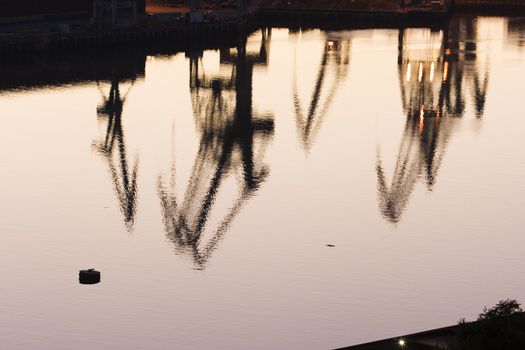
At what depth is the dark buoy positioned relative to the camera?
30.4 m

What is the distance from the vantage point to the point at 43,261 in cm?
3241

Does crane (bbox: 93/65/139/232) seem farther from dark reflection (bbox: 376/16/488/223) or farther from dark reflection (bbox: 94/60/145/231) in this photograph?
dark reflection (bbox: 376/16/488/223)

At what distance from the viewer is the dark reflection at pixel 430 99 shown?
42.5 meters

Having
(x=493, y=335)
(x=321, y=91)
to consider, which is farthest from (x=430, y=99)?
(x=493, y=335)

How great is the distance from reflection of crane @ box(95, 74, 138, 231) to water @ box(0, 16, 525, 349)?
0.13 m

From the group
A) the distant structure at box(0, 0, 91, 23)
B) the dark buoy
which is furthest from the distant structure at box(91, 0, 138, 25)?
the dark buoy

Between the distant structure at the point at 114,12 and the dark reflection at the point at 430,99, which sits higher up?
the distant structure at the point at 114,12

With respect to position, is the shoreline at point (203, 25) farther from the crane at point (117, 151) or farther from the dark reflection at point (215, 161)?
the dark reflection at point (215, 161)

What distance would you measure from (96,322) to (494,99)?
121 feet

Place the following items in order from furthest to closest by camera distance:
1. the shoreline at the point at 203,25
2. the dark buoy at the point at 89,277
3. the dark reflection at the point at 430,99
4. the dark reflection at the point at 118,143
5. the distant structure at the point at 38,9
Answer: the distant structure at the point at 38,9 → the shoreline at the point at 203,25 → the dark reflection at the point at 430,99 → the dark reflection at the point at 118,143 → the dark buoy at the point at 89,277

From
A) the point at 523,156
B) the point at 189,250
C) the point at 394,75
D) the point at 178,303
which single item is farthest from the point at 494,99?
the point at 178,303

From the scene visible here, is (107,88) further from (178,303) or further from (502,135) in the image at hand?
(178,303)

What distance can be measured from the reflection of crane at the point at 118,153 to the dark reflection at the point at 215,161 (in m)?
0.98

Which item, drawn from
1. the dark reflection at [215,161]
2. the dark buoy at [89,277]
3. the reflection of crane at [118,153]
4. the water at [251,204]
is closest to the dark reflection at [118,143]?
the reflection of crane at [118,153]
